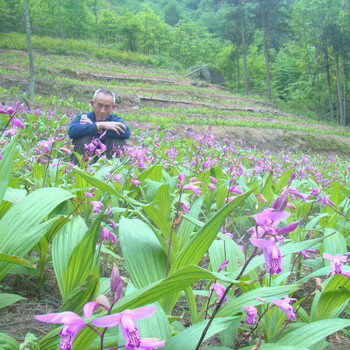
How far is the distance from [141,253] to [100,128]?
3121 mm

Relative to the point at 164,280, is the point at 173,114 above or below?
above

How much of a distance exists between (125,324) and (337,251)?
1396 millimetres

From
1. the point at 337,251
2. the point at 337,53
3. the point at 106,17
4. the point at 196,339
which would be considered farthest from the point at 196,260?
the point at 106,17

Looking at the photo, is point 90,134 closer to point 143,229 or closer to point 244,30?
point 143,229

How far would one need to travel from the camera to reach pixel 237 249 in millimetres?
1334

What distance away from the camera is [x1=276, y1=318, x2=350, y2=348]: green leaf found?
2.87 feet

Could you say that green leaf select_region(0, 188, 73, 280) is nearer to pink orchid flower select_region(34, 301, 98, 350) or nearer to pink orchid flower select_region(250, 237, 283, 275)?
pink orchid flower select_region(34, 301, 98, 350)

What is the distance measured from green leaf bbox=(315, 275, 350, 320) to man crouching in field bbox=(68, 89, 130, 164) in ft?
9.77

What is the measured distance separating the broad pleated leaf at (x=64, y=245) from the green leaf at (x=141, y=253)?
0.22 metres

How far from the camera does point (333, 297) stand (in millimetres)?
1127

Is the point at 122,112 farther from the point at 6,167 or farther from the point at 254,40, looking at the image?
the point at 254,40

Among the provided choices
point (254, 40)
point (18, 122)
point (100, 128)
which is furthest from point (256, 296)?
point (254, 40)

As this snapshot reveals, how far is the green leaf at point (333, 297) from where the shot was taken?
109 cm

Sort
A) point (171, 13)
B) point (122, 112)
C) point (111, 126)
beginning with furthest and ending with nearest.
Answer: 1. point (171, 13)
2. point (122, 112)
3. point (111, 126)
